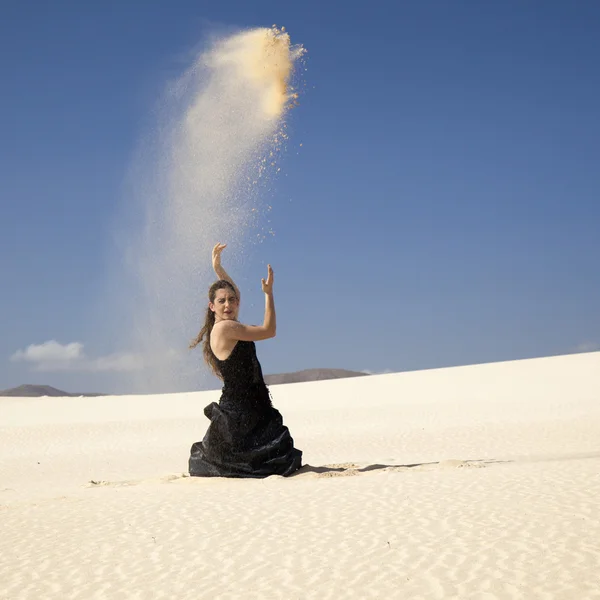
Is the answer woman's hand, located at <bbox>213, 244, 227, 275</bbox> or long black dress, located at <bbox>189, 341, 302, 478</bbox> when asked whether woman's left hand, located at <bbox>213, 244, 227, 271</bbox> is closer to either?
woman's hand, located at <bbox>213, 244, 227, 275</bbox>

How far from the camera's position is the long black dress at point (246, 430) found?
897cm

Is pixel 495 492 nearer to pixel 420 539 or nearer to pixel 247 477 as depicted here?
pixel 420 539

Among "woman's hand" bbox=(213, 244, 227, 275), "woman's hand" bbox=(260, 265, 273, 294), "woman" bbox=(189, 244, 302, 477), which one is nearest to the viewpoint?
"woman's hand" bbox=(260, 265, 273, 294)

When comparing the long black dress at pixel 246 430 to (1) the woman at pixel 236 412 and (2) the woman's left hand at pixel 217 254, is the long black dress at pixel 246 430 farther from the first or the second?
(2) the woman's left hand at pixel 217 254

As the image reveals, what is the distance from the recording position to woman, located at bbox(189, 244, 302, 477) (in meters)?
8.88

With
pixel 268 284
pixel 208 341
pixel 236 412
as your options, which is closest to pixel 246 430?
pixel 236 412

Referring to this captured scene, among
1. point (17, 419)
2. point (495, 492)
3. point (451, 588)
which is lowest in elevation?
point (451, 588)

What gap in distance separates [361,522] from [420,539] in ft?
2.45

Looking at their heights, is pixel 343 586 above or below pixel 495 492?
below

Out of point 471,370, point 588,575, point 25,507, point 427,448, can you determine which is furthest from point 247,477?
point 471,370

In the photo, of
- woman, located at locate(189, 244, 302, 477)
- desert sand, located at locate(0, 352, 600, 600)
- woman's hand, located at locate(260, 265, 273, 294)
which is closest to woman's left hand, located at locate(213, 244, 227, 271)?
woman, located at locate(189, 244, 302, 477)

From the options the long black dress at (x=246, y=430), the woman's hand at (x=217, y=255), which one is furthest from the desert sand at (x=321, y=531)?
the woman's hand at (x=217, y=255)

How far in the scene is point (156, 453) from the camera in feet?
57.1

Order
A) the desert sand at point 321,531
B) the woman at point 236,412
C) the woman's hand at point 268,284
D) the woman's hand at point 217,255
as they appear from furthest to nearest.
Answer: the woman's hand at point 217,255 → the woman at point 236,412 → the woman's hand at point 268,284 → the desert sand at point 321,531
